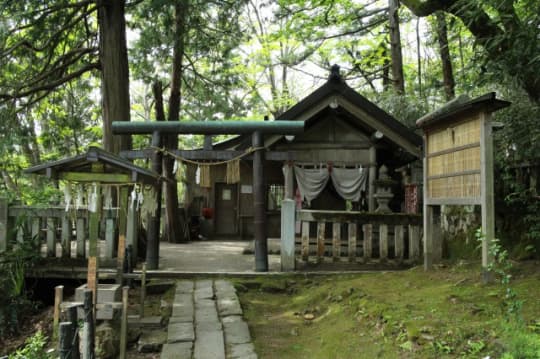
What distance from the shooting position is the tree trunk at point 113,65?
11.4 metres

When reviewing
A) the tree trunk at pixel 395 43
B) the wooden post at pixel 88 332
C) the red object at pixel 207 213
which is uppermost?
the tree trunk at pixel 395 43

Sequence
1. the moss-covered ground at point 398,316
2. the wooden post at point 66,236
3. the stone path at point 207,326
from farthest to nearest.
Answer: the wooden post at point 66,236 < the stone path at point 207,326 < the moss-covered ground at point 398,316

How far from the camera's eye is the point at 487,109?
6.21 meters

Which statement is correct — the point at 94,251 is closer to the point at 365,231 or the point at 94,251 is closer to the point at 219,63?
the point at 365,231

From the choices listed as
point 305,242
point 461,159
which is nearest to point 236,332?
point 305,242

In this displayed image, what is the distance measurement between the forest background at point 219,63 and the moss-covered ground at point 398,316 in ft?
5.48

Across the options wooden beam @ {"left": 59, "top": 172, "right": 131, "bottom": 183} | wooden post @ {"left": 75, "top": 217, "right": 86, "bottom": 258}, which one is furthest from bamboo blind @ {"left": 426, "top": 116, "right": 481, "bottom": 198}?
wooden post @ {"left": 75, "top": 217, "right": 86, "bottom": 258}

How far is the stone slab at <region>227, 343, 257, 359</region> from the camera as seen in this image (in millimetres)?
5059

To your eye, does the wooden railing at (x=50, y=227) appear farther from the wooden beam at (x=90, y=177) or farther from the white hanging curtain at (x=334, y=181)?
the white hanging curtain at (x=334, y=181)

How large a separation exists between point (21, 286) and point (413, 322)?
290 inches

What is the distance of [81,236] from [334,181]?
724 cm

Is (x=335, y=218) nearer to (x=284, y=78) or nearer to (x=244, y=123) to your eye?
(x=244, y=123)

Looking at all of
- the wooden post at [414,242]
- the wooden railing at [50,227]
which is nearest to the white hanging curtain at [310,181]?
the wooden post at [414,242]

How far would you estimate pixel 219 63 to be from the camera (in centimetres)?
1555
